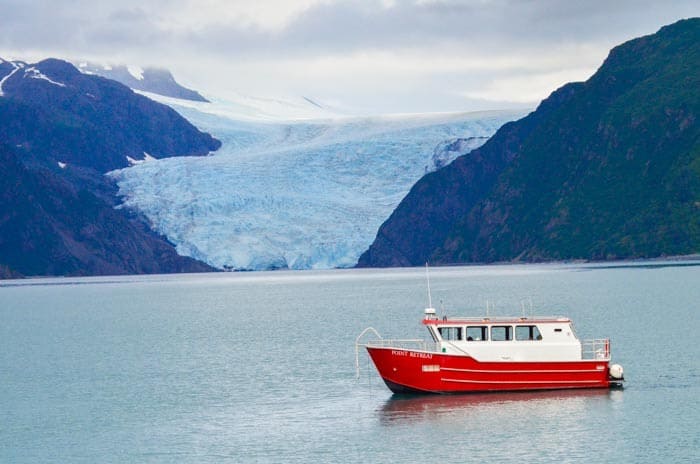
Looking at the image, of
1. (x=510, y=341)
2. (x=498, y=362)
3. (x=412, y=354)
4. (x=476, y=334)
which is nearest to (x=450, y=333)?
(x=476, y=334)

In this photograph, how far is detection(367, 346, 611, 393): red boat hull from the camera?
209 ft

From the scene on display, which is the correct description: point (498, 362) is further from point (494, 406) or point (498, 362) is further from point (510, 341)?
point (494, 406)

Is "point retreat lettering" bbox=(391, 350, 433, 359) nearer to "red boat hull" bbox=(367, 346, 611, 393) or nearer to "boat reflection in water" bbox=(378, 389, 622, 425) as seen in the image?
"red boat hull" bbox=(367, 346, 611, 393)

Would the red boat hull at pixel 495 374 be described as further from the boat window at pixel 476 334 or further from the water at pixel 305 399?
the boat window at pixel 476 334

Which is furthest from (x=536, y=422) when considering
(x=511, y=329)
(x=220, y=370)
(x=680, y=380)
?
(x=220, y=370)

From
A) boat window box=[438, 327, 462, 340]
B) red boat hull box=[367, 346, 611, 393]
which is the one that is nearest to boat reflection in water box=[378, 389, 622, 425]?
red boat hull box=[367, 346, 611, 393]

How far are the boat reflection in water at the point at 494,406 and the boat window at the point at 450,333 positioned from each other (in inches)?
111

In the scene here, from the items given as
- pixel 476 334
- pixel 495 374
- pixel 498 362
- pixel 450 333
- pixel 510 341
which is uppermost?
pixel 450 333

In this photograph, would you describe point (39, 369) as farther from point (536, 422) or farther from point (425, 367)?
point (536, 422)

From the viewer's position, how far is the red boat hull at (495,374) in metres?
63.6

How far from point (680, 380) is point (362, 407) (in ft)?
51.5

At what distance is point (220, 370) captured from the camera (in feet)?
261

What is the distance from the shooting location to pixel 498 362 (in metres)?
63.6

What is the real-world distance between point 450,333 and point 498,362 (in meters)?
2.72
